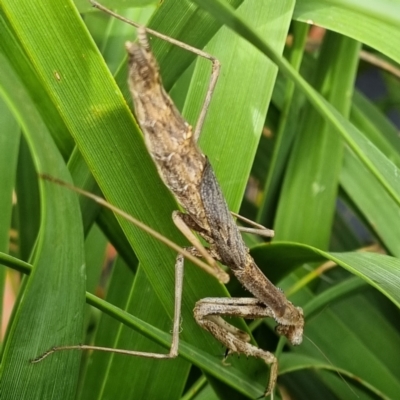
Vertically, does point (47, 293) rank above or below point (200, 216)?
below

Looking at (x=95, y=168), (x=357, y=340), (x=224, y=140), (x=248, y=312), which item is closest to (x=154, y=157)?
(x=95, y=168)

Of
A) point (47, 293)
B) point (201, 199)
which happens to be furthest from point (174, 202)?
point (47, 293)

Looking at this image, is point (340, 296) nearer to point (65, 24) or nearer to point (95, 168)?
point (95, 168)

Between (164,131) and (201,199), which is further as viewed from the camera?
(201,199)

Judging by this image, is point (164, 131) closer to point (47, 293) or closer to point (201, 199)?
point (201, 199)

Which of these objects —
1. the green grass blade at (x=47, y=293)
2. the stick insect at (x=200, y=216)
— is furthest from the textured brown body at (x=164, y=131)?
the green grass blade at (x=47, y=293)
